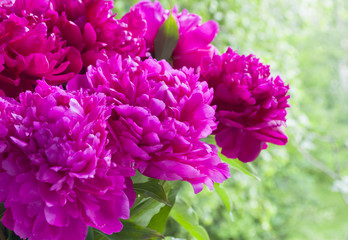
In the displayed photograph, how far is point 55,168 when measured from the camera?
0.88 ft

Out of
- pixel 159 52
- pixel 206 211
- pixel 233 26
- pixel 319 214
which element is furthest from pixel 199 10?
pixel 319 214

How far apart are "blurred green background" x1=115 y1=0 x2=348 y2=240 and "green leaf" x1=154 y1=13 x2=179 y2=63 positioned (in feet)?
0.11

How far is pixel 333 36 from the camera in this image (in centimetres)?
479

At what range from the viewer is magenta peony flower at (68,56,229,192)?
11.8 inches

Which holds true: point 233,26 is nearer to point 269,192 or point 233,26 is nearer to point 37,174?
point 269,192

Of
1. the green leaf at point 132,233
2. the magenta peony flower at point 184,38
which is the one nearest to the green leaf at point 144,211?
the green leaf at point 132,233

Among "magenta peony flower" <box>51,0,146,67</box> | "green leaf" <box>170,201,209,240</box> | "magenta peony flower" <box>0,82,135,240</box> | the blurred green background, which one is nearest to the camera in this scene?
"magenta peony flower" <box>0,82,135,240</box>

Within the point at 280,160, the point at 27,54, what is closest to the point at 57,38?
the point at 27,54

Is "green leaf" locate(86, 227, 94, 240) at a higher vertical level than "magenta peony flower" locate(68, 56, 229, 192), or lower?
lower

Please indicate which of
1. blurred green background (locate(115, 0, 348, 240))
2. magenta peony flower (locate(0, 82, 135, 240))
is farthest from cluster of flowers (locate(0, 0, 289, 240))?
blurred green background (locate(115, 0, 348, 240))

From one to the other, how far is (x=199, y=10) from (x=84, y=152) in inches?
62.5

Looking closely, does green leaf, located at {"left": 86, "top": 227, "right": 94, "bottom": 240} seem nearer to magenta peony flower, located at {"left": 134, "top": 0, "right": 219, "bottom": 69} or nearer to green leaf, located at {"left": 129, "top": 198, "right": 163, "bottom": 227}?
green leaf, located at {"left": 129, "top": 198, "right": 163, "bottom": 227}

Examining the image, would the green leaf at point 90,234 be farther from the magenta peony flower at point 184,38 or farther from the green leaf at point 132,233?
the magenta peony flower at point 184,38

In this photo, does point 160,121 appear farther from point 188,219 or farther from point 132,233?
point 188,219
